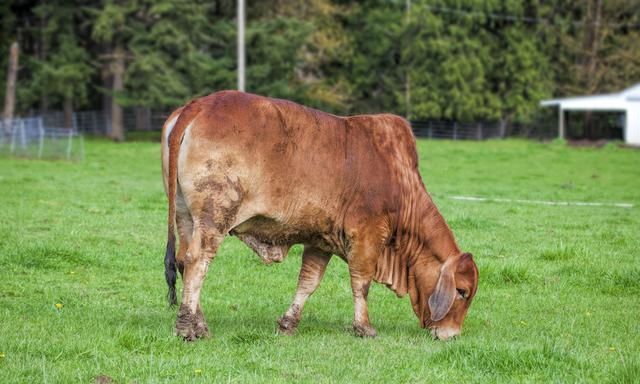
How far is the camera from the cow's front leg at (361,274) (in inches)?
333

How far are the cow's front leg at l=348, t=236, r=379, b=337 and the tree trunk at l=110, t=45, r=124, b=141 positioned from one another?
3818cm

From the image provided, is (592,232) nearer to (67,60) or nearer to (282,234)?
(282,234)

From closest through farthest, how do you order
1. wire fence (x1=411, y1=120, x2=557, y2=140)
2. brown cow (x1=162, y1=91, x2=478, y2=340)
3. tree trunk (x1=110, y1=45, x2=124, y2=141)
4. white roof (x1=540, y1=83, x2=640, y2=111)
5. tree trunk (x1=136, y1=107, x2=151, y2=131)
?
brown cow (x1=162, y1=91, x2=478, y2=340), tree trunk (x1=110, y1=45, x2=124, y2=141), white roof (x1=540, y1=83, x2=640, y2=111), tree trunk (x1=136, y1=107, x2=151, y2=131), wire fence (x1=411, y1=120, x2=557, y2=140)

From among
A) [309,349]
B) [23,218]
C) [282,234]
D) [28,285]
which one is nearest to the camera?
[309,349]

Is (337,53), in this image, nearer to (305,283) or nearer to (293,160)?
(305,283)

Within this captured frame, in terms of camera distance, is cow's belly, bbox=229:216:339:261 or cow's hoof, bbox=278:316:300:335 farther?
cow's hoof, bbox=278:316:300:335

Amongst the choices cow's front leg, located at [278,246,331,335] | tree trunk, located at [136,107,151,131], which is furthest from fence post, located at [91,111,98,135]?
cow's front leg, located at [278,246,331,335]

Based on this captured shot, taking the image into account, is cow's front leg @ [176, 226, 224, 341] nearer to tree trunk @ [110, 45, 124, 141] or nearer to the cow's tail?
the cow's tail

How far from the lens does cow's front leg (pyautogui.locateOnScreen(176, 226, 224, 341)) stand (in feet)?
25.6

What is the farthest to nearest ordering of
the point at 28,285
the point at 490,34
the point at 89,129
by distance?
1. the point at 490,34
2. the point at 89,129
3. the point at 28,285

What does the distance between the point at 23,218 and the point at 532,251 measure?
25.5 ft

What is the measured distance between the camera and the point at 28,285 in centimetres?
1018

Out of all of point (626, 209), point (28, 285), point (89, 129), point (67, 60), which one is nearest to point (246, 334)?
point (28, 285)

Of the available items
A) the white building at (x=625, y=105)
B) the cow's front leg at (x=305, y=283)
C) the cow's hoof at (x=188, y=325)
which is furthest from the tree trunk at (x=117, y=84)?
the cow's hoof at (x=188, y=325)
